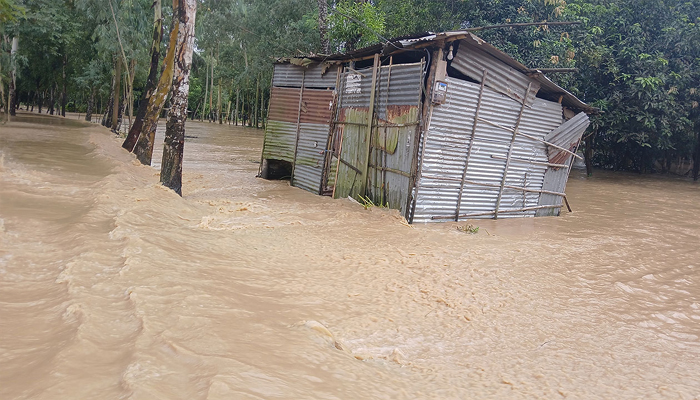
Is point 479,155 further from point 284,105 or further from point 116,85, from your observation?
point 116,85

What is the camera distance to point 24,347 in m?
3.07

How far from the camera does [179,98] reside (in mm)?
10000

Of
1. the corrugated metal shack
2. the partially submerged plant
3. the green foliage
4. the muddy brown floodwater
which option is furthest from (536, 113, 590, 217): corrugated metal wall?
the green foliage

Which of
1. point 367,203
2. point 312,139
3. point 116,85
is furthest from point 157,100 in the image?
point 116,85

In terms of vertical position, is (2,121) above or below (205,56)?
below

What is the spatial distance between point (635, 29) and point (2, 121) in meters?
29.7

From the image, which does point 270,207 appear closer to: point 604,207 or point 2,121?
point 604,207

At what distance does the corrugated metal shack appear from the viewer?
9852 mm

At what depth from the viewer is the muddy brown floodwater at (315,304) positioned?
10.2 ft

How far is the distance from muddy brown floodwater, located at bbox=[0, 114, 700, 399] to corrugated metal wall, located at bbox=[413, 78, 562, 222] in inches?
28.3

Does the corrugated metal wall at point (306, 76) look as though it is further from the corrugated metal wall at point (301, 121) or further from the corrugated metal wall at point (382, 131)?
the corrugated metal wall at point (382, 131)

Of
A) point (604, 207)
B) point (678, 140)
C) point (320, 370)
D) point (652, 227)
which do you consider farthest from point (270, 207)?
point (678, 140)

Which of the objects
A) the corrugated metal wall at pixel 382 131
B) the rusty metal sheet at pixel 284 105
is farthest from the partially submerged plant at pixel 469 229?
the rusty metal sheet at pixel 284 105

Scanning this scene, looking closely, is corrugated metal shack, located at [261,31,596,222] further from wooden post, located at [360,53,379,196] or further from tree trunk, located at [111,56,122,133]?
tree trunk, located at [111,56,122,133]
